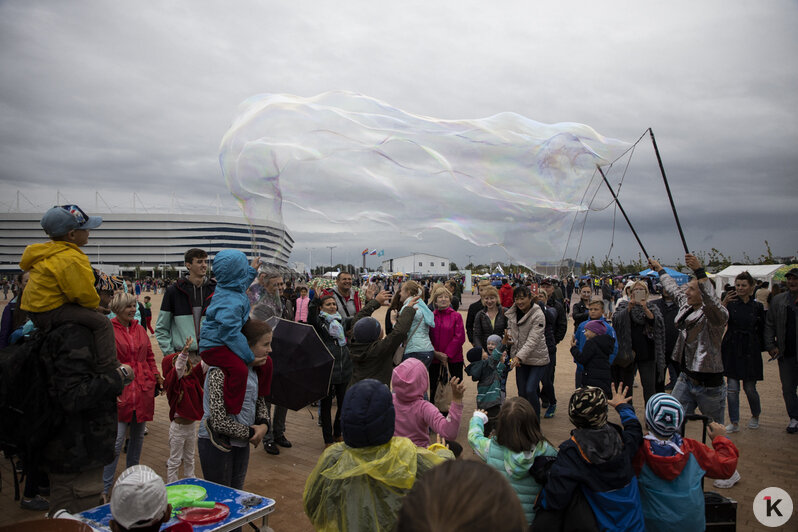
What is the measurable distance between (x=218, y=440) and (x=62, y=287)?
4.57 ft

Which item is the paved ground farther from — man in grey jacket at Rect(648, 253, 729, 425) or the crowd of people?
Answer: man in grey jacket at Rect(648, 253, 729, 425)

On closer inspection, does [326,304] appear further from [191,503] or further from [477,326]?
[191,503]

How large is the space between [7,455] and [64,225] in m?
1.40

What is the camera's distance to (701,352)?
18.1 feet

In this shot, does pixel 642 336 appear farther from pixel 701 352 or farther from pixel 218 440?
pixel 218 440

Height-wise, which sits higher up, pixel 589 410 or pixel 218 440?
pixel 589 410

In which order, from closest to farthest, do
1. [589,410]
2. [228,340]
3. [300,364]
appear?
1. [589,410]
2. [228,340]
3. [300,364]

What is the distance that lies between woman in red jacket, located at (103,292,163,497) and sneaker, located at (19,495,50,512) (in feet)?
1.54

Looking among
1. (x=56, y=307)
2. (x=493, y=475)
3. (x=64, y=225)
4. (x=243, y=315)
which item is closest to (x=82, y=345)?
(x=56, y=307)

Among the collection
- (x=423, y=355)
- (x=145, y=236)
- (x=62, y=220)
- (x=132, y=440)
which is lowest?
(x=132, y=440)

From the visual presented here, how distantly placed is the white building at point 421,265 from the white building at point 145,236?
2016 inches

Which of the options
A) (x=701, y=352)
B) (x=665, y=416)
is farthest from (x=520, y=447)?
(x=701, y=352)

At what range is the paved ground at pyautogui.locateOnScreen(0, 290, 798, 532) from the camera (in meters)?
4.38

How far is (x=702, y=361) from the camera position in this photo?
18.1 feet
